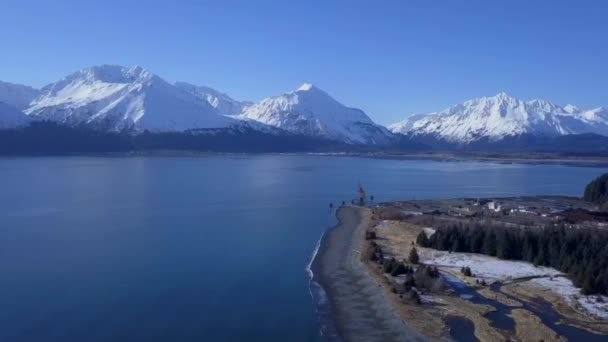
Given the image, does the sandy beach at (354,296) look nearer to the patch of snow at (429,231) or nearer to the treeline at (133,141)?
the patch of snow at (429,231)

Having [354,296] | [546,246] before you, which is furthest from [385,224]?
[354,296]

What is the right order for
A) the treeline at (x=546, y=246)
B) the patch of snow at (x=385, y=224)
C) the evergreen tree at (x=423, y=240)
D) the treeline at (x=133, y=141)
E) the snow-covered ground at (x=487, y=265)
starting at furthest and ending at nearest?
the treeline at (x=133, y=141)
the patch of snow at (x=385, y=224)
the evergreen tree at (x=423, y=240)
the snow-covered ground at (x=487, y=265)
the treeline at (x=546, y=246)

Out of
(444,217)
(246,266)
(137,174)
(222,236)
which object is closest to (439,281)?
(246,266)

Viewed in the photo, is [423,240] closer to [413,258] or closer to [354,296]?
[413,258]

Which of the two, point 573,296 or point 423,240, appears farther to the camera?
point 423,240

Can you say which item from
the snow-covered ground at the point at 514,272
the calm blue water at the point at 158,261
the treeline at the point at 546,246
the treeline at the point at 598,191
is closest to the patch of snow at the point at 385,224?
the calm blue water at the point at 158,261
